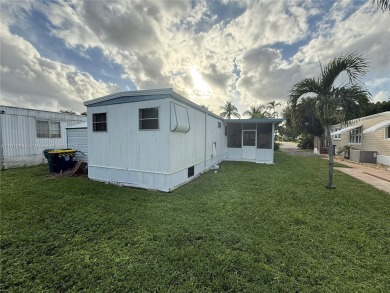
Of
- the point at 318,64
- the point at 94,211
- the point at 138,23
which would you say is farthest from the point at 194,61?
the point at 94,211

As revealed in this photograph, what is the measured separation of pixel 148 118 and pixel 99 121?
7.89 feet

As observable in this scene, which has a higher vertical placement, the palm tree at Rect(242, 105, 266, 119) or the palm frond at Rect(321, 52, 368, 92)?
the palm tree at Rect(242, 105, 266, 119)

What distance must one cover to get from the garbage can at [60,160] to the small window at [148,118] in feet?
16.6

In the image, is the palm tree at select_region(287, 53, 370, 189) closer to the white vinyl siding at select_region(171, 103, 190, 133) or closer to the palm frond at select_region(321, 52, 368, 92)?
the palm frond at select_region(321, 52, 368, 92)

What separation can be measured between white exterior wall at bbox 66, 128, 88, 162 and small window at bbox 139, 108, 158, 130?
206 inches

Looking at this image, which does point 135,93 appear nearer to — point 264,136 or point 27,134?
point 27,134

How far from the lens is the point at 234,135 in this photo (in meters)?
12.7

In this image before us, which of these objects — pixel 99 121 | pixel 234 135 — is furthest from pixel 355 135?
pixel 99 121

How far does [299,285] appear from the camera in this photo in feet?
6.60

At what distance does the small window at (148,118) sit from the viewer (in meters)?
5.48

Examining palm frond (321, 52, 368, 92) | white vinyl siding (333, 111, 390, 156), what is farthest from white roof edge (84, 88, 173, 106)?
white vinyl siding (333, 111, 390, 156)

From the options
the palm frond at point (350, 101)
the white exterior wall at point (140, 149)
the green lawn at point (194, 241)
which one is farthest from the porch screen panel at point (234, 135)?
the green lawn at point (194, 241)

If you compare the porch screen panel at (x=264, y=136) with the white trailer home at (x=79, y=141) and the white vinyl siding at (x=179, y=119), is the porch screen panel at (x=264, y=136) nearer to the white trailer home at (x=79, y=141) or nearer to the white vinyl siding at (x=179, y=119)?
the white vinyl siding at (x=179, y=119)

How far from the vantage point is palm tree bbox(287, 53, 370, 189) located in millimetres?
5172
